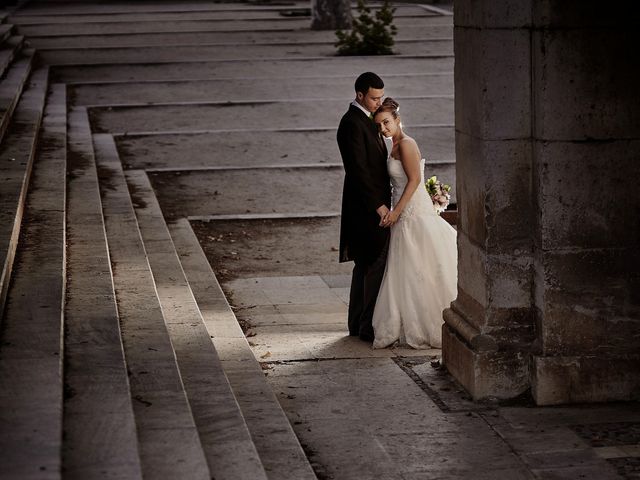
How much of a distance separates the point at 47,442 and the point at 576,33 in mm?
4031

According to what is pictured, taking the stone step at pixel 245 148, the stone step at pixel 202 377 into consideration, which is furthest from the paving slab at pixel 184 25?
the stone step at pixel 202 377

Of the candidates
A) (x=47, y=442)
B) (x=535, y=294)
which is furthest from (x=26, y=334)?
(x=535, y=294)

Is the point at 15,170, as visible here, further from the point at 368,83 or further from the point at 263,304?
the point at 368,83

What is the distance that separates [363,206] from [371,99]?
808mm

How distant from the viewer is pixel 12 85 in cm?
1869

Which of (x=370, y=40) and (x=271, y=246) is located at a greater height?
(x=370, y=40)

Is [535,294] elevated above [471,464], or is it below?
above

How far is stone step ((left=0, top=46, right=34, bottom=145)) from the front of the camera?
1434 centimetres

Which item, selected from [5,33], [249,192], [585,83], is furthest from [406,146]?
[5,33]

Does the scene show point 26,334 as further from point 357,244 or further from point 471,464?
A: point 357,244

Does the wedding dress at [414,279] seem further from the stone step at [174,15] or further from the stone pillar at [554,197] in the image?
the stone step at [174,15]

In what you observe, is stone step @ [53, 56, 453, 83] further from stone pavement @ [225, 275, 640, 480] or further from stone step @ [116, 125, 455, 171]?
stone pavement @ [225, 275, 640, 480]

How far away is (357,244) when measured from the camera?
932 cm

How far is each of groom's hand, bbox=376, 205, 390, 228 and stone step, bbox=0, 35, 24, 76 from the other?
38.9 feet
